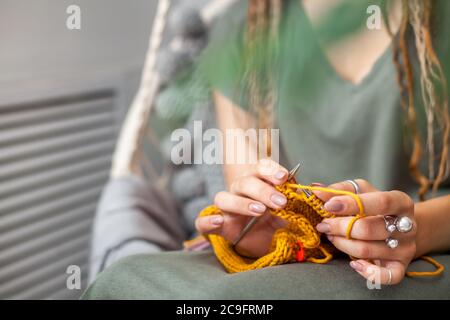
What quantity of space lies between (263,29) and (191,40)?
33 cm

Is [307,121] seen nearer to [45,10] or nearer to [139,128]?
[139,128]

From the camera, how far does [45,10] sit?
3.32ft

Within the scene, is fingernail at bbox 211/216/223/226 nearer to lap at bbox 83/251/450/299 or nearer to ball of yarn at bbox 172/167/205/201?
lap at bbox 83/251/450/299

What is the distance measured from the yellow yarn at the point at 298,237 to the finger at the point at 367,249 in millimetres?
13

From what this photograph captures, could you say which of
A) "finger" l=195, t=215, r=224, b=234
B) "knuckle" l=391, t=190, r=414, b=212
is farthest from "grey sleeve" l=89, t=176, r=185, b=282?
"knuckle" l=391, t=190, r=414, b=212

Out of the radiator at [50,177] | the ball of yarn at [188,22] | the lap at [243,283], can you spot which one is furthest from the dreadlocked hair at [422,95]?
the radiator at [50,177]

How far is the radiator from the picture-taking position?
103cm

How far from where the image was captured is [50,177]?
1.12 m

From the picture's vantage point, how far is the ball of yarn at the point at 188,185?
1.08 m

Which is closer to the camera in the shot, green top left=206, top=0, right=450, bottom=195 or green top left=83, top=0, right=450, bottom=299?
green top left=83, top=0, right=450, bottom=299

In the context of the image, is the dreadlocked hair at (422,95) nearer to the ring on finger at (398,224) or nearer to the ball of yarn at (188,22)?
the ring on finger at (398,224)

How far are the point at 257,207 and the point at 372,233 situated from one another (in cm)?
12

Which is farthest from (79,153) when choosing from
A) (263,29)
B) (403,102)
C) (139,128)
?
(403,102)

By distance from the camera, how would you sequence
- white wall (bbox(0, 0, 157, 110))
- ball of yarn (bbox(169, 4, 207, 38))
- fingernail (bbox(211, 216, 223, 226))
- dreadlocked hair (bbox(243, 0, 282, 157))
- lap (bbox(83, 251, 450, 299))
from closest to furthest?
1. lap (bbox(83, 251, 450, 299))
2. fingernail (bbox(211, 216, 223, 226))
3. dreadlocked hair (bbox(243, 0, 282, 157))
4. white wall (bbox(0, 0, 157, 110))
5. ball of yarn (bbox(169, 4, 207, 38))
